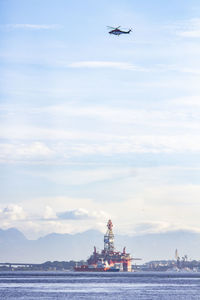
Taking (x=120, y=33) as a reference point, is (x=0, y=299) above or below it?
below

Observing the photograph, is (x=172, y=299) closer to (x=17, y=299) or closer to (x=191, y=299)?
(x=191, y=299)

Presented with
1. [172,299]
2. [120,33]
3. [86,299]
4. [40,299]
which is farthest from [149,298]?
[120,33]

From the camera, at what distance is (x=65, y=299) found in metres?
143

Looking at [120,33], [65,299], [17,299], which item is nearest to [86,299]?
[65,299]

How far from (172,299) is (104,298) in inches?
606

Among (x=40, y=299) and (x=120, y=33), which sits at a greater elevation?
(x=120, y=33)

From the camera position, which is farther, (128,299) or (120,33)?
(120,33)

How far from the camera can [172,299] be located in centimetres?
14838

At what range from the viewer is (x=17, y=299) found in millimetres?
141125

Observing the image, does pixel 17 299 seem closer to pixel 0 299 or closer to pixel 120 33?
pixel 0 299

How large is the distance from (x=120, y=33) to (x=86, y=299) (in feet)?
206

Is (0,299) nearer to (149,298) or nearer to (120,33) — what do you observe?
(149,298)

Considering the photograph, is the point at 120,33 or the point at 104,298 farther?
the point at 120,33

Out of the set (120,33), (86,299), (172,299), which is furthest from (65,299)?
(120,33)
